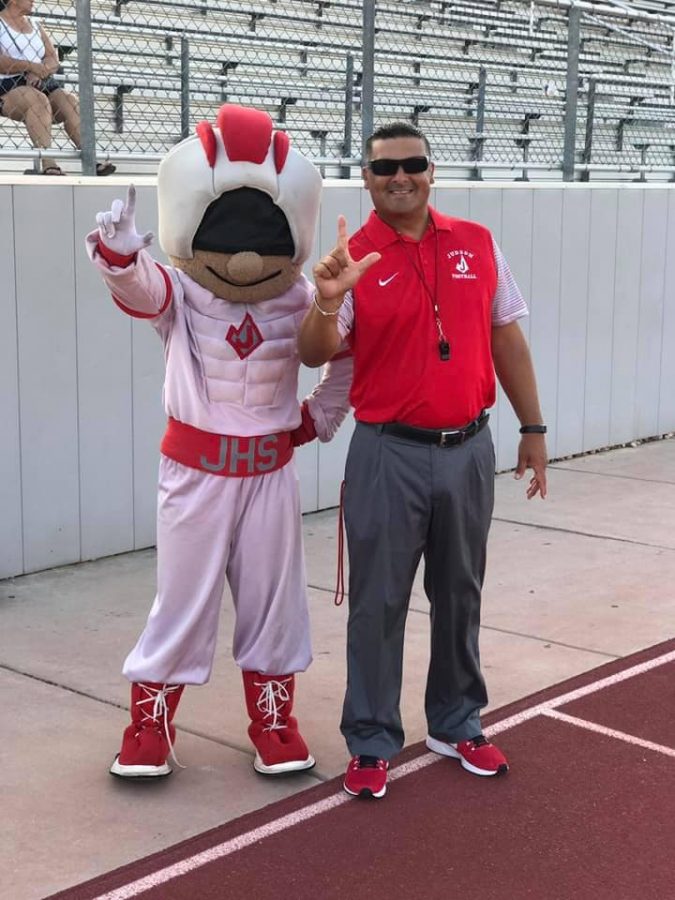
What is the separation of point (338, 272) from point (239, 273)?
0.42 meters

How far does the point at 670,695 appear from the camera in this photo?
4703 mm

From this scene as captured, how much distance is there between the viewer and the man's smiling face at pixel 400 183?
12.1 feet

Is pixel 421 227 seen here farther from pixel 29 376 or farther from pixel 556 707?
pixel 29 376

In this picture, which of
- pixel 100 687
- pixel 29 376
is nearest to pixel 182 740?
pixel 100 687

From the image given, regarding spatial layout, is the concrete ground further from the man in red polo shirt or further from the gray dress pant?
the man in red polo shirt

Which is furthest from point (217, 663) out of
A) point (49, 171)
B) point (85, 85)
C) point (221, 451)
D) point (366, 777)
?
point (85, 85)

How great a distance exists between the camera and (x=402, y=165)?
12.1ft

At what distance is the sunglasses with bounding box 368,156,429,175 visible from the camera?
369 centimetres

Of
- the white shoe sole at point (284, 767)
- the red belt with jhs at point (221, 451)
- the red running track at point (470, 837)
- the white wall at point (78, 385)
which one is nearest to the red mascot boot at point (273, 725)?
the white shoe sole at point (284, 767)

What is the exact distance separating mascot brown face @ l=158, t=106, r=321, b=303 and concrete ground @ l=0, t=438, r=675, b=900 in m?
1.48

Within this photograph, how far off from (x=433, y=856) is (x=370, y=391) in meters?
1.28

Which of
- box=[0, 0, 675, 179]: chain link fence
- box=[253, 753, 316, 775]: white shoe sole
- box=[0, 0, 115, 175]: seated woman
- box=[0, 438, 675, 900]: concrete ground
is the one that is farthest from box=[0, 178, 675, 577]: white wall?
box=[253, 753, 316, 775]: white shoe sole

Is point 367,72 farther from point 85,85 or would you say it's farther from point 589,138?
point 589,138

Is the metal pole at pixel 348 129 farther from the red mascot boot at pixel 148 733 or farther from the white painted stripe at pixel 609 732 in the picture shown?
the red mascot boot at pixel 148 733
